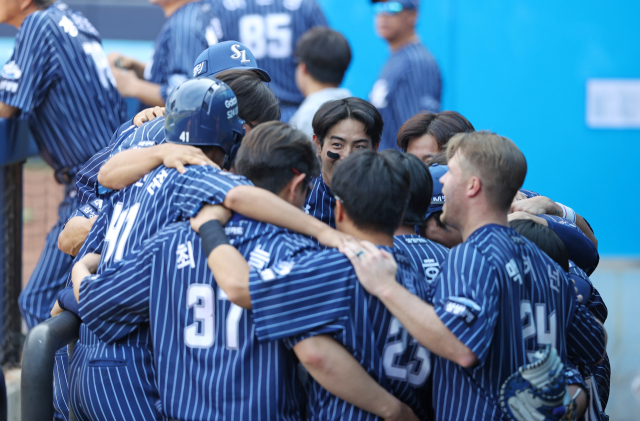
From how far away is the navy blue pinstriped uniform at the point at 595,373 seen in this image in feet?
7.22

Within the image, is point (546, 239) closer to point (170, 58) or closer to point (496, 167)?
point (496, 167)

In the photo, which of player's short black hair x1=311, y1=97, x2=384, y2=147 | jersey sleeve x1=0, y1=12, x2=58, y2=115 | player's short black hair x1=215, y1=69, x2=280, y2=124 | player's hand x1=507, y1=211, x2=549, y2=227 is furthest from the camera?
jersey sleeve x1=0, y1=12, x2=58, y2=115

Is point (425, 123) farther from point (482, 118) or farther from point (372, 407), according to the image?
point (482, 118)

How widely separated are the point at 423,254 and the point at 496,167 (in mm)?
350

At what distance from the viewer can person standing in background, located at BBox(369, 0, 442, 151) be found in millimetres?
5445

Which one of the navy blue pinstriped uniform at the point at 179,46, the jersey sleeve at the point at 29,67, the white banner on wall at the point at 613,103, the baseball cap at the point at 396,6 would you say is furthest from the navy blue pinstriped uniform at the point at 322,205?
the white banner on wall at the point at 613,103

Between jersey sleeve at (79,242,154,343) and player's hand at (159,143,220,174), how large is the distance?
0.27 meters

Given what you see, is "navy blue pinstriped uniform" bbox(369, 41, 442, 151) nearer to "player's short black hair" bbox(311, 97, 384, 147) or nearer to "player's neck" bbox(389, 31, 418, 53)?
"player's neck" bbox(389, 31, 418, 53)

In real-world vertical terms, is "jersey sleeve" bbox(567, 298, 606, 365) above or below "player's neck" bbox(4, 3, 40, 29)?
below

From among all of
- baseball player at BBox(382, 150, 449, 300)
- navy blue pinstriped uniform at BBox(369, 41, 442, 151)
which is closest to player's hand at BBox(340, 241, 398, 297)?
baseball player at BBox(382, 150, 449, 300)

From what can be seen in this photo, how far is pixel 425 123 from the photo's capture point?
122 inches

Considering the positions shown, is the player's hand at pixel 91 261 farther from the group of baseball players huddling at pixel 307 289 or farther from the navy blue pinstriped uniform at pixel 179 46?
the navy blue pinstriped uniform at pixel 179 46

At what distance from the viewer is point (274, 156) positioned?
6.39ft

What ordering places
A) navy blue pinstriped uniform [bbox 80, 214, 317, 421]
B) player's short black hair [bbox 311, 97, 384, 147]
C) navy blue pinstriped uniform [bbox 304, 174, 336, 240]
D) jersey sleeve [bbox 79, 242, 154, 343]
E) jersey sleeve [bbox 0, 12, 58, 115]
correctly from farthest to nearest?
jersey sleeve [bbox 0, 12, 58, 115] < player's short black hair [bbox 311, 97, 384, 147] < navy blue pinstriped uniform [bbox 304, 174, 336, 240] < jersey sleeve [bbox 79, 242, 154, 343] < navy blue pinstriped uniform [bbox 80, 214, 317, 421]
